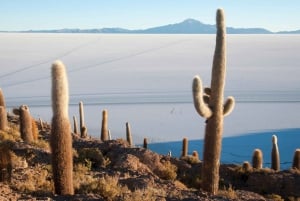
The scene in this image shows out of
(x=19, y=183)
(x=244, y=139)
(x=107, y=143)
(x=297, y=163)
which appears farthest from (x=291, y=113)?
(x=19, y=183)

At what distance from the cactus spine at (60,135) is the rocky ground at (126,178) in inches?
14.0

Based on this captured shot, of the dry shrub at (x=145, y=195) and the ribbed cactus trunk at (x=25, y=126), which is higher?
the ribbed cactus trunk at (x=25, y=126)

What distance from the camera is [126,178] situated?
506 inches

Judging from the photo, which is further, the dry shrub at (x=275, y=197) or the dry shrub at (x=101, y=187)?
the dry shrub at (x=275, y=197)

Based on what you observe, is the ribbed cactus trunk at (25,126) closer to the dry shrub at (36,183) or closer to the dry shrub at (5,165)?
the dry shrub at (5,165)

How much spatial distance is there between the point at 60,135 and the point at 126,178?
10.7ft

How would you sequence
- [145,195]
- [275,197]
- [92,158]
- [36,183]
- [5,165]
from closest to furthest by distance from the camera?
[145,195] < [36,183] < [5,165] < [275,197] < [92,158]

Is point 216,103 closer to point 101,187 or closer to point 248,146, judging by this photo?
point 101,187

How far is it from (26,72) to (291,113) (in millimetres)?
44122

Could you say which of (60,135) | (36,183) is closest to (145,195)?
(60,135)

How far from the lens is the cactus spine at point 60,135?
33.1 ft

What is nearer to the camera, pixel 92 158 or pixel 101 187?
pixel 101 187

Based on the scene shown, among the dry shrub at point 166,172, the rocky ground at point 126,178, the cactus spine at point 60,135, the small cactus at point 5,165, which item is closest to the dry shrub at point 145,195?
the rocky ground at point 126,178

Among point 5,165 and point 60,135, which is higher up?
point 60,135
